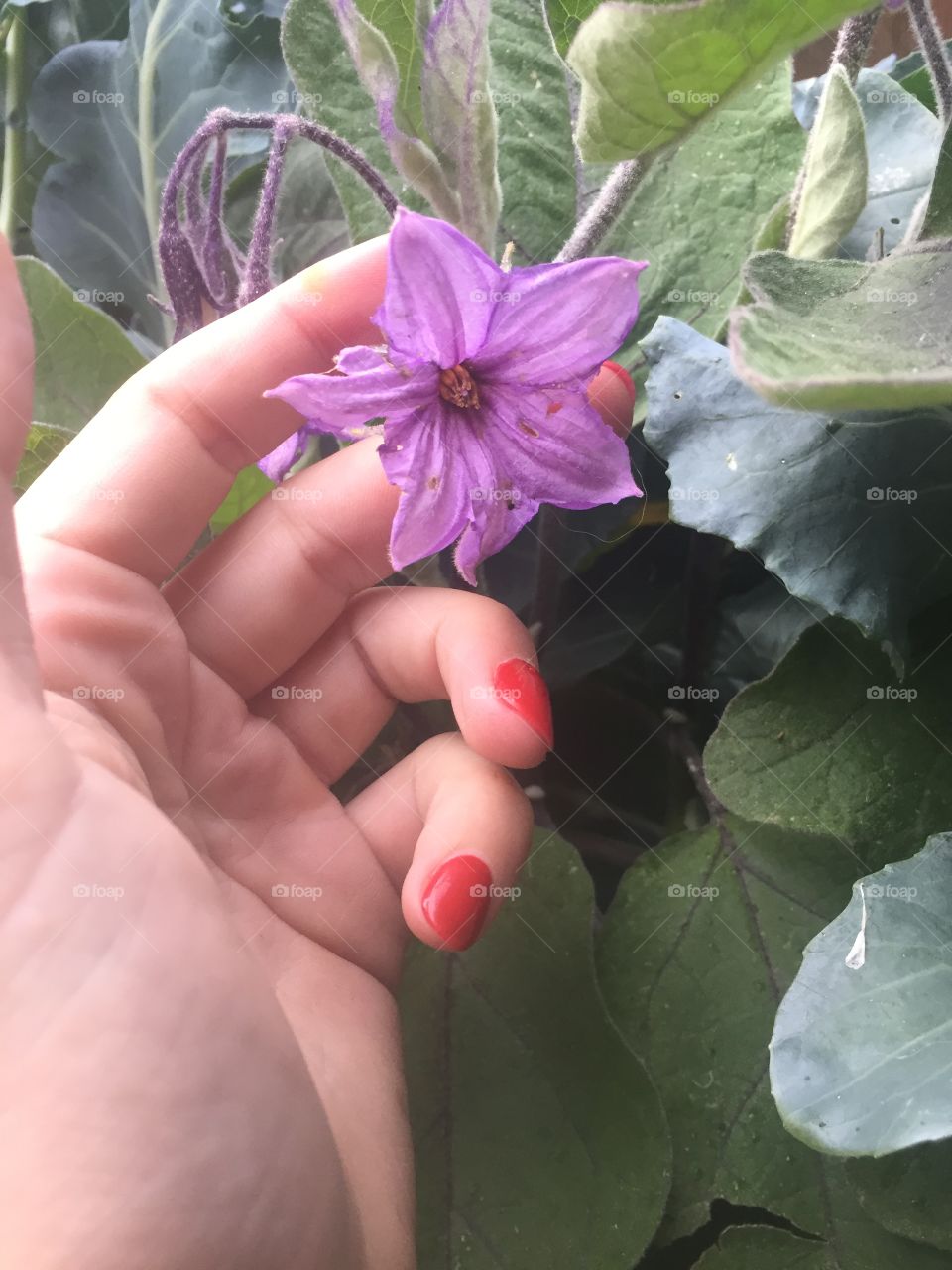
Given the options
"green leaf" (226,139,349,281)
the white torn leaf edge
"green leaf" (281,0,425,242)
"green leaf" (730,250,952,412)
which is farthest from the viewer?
"green leaf" (226,139,349,281)

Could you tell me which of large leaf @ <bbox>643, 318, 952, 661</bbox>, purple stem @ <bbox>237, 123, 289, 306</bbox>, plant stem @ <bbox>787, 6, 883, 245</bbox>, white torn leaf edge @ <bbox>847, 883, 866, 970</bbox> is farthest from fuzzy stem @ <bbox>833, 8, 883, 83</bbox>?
white torn leaf edge @ <bbox>847, 883, 866, 970</bbox>

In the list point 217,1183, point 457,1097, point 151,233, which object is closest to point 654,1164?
point 457,1097

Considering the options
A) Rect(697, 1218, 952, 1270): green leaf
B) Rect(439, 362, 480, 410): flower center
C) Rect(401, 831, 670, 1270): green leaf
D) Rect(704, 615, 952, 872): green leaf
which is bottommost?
Rect(697, 1218, 952, 1270): green leaf

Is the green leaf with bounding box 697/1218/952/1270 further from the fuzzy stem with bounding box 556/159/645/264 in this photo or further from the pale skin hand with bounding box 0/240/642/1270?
the fuzzy stem with bounding box 556/159/645/264

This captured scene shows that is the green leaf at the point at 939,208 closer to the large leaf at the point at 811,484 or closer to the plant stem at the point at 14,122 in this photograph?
the large leaf at the point at 811,484

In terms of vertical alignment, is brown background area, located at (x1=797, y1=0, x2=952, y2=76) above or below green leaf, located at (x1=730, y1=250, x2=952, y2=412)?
below

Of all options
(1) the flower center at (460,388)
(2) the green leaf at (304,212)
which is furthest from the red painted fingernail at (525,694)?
(2) the green leaf at (304,212)

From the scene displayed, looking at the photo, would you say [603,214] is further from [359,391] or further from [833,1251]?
[833,1251]
